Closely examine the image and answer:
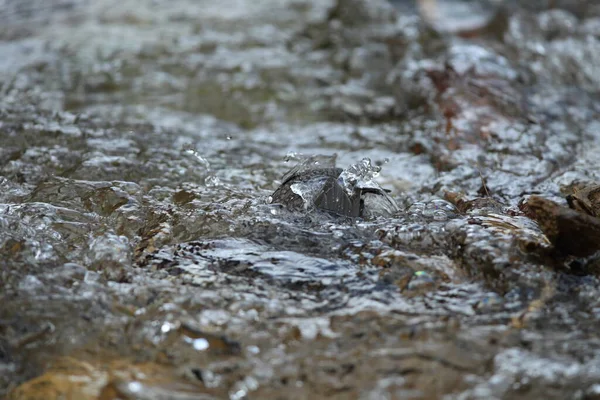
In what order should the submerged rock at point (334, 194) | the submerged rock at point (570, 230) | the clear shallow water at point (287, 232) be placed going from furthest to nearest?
the submerged rock at point (334, 194) < the submerged rock at point (570, 230) < the clear shallow water at point (287, 232)

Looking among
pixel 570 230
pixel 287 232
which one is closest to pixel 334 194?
pixel 287 232

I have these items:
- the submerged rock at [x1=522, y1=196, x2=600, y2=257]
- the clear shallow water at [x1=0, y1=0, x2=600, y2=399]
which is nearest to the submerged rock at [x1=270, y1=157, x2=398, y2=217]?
the clear shallow water at [x1=0, y1=0, x2=600, y2=399]

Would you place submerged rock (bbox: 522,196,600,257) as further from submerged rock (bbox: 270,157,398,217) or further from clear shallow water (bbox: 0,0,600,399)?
submerged rock (bbox: 270,157,398,217)

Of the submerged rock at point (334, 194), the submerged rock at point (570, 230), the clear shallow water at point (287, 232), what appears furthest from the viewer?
the submerged rock at point (334, 194)

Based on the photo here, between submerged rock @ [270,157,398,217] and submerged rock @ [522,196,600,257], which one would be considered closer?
submerged rock @ [522,196,600,257]

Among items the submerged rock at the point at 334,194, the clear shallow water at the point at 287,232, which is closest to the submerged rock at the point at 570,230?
the clear shallow water at the point at 287,232

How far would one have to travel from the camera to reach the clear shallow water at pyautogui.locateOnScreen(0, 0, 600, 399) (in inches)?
58.3

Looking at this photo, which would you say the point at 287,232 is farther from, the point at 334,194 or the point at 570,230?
the point at 570,230

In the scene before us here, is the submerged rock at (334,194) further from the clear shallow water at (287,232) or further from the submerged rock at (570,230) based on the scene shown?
the submerged rock at (570,230)

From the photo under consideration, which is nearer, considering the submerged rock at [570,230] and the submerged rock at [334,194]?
the submerged rock at [570,230]

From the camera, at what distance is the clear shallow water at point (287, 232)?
1481 mm

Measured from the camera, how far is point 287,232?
2.06m

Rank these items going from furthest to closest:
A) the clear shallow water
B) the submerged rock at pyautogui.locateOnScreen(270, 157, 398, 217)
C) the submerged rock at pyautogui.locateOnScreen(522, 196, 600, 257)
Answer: the submerged rock at pyautogui.locateOnScreen(270, 157, 398, 217) → the submerged rock at pyautogui.locateOnScreen(522, 196, 600, 257) → the clear shallow water

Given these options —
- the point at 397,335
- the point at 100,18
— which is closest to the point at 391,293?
the point at 397,335
